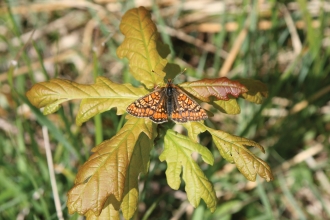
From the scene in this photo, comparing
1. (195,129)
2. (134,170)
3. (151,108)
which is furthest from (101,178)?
(195,129)

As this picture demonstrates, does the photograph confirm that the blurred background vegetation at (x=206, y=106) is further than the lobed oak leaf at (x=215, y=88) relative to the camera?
Yes

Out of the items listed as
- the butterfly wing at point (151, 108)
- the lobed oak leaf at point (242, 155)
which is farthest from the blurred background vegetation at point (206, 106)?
the lobed oak leaf at point (242, 155)

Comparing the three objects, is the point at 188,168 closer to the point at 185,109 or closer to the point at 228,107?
the point at 185,109

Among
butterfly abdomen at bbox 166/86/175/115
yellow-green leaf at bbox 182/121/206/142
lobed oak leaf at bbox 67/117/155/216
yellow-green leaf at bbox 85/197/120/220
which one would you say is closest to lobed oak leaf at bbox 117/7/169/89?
butterfly abdomen at bbox 166/86/175/115

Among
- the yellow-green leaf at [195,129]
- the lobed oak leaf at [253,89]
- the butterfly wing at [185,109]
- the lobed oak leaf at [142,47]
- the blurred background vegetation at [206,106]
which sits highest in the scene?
the lobed oak leaf at [142,47]

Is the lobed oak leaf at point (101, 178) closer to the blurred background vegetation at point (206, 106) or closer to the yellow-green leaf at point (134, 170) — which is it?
the yellow-green leaf at point (134, 170)

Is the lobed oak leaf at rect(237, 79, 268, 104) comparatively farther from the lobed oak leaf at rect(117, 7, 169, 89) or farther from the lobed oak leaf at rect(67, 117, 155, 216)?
the lobed oak leaf at rect(67, 117, 155, 216)

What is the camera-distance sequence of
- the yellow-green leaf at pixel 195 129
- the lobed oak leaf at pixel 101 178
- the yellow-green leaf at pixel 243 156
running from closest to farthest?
the lobed oak leaf at pixel 101 178 → the yellow-green leaf at pixel 243 156 → the yellow-green leaf at pixel 195 129

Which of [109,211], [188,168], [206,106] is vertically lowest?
[206,106]
